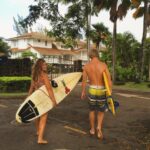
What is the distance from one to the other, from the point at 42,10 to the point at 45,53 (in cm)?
6337

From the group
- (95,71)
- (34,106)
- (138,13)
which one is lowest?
(34,106)

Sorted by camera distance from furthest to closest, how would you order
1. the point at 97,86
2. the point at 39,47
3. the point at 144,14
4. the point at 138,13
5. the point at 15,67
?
the point at 39,47 < the point at 138,13 < the point at 144,14 < the point at 15,67 < the point at 97,86

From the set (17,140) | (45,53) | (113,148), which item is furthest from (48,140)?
(45,53)

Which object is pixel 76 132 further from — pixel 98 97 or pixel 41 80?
pixel 41 80

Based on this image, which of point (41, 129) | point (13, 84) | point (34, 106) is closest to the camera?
point (41, 129)

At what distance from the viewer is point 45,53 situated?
74500mm

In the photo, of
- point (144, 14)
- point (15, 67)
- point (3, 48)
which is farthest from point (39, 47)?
point (15, 67)

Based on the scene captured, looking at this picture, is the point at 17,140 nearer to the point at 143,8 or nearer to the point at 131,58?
the point at 143,8

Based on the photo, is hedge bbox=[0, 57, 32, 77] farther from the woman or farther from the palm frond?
the woman

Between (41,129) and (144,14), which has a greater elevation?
(144,14)

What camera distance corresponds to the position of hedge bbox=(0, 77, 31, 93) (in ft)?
59.4

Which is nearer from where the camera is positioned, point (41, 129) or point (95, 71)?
point (41, 129)

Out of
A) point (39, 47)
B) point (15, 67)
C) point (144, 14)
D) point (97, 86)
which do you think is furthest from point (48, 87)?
point (39, 47)

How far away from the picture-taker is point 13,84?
60.3 ft
